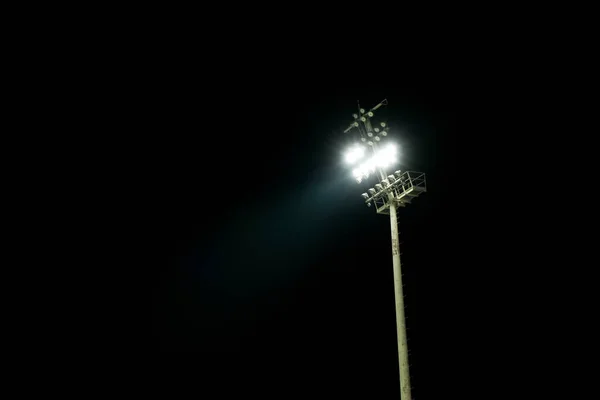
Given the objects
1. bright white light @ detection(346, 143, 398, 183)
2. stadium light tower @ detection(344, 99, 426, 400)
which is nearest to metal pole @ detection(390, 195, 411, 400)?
stadium light tower @ detection(344, 99, 426, 400)

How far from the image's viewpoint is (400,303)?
945 centimetres

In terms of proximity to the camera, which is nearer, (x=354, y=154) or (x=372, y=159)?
(x=372, y=159)

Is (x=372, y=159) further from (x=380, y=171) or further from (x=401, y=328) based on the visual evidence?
(x=401, y=328)

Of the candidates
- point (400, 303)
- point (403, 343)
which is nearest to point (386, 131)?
point (400, 303)

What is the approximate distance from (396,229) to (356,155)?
122 inches

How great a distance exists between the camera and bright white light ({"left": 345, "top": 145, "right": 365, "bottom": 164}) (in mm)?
12531

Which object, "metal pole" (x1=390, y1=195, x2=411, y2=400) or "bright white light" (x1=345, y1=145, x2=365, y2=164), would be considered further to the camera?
"bright white light" (x1=345, y1=145, x2=365, y2=164)

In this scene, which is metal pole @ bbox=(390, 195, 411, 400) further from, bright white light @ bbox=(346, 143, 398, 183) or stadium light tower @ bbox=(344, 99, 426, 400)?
bright white light @ bbox=(346, 143, 398, 183)

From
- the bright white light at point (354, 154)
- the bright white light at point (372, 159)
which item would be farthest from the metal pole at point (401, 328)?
the bright white light at point (354, 154)

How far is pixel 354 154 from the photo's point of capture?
41.6ft

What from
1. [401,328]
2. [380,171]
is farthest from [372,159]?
[401,328]

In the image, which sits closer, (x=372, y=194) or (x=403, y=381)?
(x=403, y=381)

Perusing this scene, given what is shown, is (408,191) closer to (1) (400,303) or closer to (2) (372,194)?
(2) (372,194)

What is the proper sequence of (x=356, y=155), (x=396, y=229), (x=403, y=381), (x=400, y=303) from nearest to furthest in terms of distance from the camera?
(x=403, y=381), (x=400, y=303), (x=396, y=229), (x=356, y=155)
